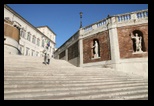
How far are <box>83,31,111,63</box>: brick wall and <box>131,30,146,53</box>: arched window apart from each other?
2.54m

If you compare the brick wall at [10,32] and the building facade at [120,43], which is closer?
the building facade at [120,43]

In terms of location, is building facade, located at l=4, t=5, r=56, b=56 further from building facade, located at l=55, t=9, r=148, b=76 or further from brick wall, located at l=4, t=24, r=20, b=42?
building facade, located at l=55, t=9, r=148, b=76

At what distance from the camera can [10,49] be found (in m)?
22.0

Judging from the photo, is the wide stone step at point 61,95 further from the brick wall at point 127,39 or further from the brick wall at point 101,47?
the brick wall at point 101,47

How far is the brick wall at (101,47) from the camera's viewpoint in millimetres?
15651

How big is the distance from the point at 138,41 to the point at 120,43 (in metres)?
1.67

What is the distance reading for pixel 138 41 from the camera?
569 inches

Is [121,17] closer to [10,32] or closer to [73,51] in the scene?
[73,51]

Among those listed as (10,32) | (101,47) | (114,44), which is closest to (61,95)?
(114,44)

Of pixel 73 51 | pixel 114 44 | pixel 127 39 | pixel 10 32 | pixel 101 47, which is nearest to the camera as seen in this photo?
pixel 127 39

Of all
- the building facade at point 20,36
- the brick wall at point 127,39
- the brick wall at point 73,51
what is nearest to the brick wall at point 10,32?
the building facade at point 20,36

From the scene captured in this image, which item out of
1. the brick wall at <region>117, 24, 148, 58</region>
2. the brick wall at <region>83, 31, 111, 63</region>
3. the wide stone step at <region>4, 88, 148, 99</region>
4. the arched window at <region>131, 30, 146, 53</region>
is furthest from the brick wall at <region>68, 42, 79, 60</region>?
the wide stone step at <region>4, 88, 148, 99</region>

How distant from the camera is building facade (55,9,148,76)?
1396 centimetres

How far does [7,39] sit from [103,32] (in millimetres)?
14120
